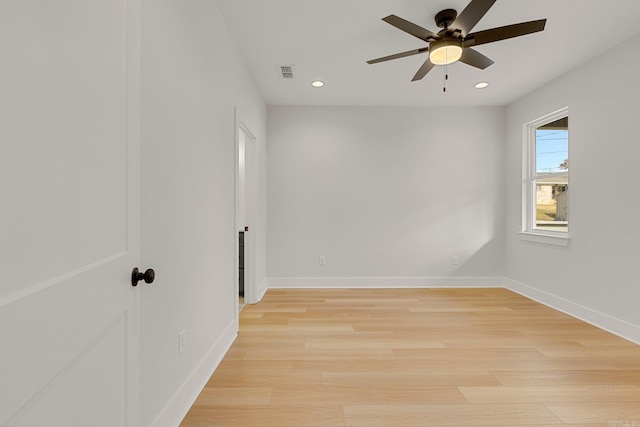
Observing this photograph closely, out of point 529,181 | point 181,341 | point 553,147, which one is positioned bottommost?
point 181,341

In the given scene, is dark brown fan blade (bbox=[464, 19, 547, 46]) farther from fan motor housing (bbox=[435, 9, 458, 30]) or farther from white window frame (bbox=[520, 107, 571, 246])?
white window frame (bbox=[520, 107, 571, 246])

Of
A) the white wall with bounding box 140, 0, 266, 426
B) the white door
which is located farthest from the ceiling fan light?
the white door

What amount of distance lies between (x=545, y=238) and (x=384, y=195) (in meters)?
2.01

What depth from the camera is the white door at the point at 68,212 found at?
2.06 feet

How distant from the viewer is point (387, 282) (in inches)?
181

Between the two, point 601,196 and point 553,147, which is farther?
point 553,147

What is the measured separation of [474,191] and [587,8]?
2.57 meters

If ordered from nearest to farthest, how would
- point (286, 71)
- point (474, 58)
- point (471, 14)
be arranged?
point (471, 14) < point (474, 58) < point (286, 71)

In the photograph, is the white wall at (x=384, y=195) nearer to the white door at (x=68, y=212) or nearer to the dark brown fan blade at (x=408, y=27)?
the dark brown fan blade at (x=408, y=27)

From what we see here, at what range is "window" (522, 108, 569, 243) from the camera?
3709 millimetres

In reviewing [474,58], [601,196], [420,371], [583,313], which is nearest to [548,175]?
[601,196]

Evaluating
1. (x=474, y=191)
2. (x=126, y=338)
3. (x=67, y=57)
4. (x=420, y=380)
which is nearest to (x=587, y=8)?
(x=474, y=191)

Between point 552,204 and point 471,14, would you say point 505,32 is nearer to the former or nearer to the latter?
point 471,14

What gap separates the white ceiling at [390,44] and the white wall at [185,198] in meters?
0.48
